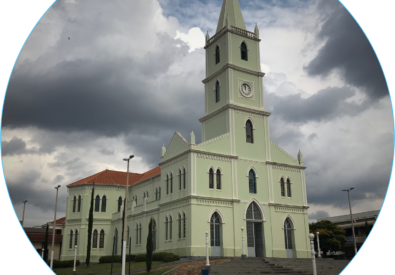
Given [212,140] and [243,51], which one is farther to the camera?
[243,51]

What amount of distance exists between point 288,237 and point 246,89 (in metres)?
17.3

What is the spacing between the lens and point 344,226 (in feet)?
251

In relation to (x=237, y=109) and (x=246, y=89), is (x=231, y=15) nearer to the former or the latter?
(x=246, y=89)

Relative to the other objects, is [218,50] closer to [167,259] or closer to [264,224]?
[264,224]

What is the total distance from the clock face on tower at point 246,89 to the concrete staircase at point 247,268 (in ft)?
63.5

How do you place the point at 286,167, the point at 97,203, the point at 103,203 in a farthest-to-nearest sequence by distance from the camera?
the point at 103,203, the point at 97,203, the point at 286,167

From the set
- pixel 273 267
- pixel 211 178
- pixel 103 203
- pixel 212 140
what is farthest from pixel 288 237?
pixel 103 203

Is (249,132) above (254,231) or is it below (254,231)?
above

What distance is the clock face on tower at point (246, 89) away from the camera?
46.6 meters

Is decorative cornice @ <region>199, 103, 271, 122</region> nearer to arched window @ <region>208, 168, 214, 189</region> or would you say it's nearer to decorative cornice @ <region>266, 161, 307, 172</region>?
decorative cornice @ <region>266, 161, 307, 172</region>

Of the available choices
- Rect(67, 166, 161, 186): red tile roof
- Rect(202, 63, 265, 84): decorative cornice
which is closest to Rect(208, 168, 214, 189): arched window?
Rect(202, 63, 265, 84): decorative cornice

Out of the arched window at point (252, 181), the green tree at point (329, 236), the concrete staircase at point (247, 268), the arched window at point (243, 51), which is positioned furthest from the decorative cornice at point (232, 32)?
the green tree at point (329, 236)

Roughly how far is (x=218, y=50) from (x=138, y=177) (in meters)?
28.2

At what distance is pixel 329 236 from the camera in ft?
226
